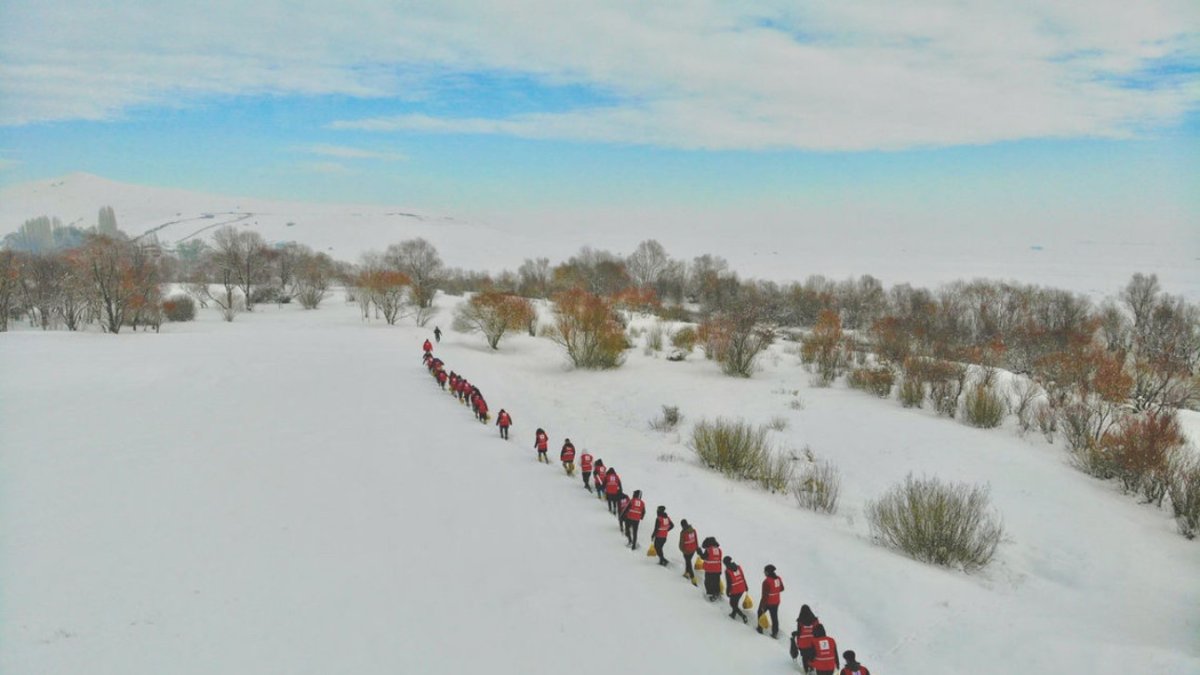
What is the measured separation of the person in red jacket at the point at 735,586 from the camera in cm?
1076

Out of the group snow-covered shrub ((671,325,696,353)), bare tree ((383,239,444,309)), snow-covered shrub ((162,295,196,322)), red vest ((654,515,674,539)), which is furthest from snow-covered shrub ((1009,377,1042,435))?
snow-covered shrub ((162,295,196,322))

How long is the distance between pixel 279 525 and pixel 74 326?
52.0 m

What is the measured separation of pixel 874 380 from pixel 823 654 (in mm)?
26562

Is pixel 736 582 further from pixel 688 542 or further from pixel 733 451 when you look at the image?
pixel 733 451

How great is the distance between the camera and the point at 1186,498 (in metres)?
16.6

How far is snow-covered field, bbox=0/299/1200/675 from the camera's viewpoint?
9672mm

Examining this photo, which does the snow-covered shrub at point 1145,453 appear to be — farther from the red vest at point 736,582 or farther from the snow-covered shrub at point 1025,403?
the red vest at point 736,582

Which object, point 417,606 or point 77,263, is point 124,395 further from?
point 77,263

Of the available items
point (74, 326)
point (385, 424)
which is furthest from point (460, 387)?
point (74, 326)

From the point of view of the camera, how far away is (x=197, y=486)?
15648 mm

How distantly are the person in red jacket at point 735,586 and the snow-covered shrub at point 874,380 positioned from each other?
24.4 meters

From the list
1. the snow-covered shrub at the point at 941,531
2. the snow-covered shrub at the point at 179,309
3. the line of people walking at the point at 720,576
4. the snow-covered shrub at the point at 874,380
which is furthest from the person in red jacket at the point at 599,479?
the snow-covered shrub at the point at 179,309

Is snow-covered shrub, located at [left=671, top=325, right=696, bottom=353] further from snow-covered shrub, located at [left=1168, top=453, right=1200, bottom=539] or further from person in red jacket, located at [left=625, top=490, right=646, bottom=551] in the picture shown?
person in red jacket, located at [left=625, top=490, right=646, bottom=551]

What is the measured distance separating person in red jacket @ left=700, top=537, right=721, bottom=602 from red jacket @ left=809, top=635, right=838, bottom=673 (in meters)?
2.72
